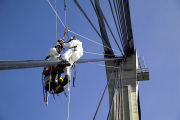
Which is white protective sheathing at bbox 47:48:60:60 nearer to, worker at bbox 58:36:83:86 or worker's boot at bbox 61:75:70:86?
worker at bbox 58:36:83:86

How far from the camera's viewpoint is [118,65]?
13.7m

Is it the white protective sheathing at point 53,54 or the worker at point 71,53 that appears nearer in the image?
the worker at point 71,53

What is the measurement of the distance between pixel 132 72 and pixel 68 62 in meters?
8.88

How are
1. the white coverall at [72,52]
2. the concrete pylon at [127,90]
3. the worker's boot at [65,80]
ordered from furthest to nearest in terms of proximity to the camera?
the concrete pylon at [127,90] < the worker's boot at [65,80] < the white coverall at [72,52]

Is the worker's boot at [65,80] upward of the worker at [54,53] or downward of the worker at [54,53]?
downward

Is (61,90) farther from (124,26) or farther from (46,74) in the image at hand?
(124,26)

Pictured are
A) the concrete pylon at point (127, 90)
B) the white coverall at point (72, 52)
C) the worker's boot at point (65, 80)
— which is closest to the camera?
the white coverall at point (72, 52)

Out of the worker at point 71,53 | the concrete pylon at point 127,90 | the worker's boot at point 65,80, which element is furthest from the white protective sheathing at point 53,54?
the concrete pylon at point 127,90

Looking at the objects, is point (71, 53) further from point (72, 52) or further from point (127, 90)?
point (127, 90)

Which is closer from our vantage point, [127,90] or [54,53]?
[54,53]

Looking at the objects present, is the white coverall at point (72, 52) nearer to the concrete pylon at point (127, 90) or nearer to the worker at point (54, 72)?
the worker at point (54, 72)

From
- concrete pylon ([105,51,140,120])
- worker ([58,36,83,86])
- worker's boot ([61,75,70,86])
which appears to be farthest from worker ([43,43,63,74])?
concrete pylon ([105,51,140,120])

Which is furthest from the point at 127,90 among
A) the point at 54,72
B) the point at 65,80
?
the point at 54,72

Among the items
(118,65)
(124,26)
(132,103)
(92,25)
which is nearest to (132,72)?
(118,65)
